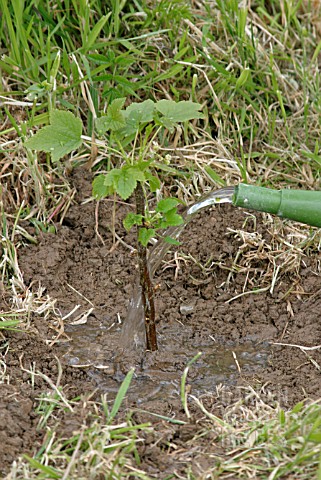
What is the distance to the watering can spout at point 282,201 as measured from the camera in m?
2.25

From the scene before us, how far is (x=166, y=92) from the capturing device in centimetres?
299

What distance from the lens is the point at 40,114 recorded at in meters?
2.83

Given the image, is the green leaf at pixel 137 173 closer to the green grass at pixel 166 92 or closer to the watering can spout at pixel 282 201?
the watering can spout at pixel 282 201

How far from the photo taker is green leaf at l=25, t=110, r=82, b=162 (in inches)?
85.0

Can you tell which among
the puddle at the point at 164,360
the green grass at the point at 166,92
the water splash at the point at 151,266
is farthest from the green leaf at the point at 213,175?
the puddle at the point at 164,360

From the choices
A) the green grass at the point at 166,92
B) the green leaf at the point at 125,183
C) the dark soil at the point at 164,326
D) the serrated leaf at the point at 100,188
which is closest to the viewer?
the green leaf at the point at 125,183

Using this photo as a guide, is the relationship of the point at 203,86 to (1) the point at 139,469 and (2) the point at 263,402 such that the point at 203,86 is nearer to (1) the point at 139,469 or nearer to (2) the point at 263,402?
(2) the point at 263,402

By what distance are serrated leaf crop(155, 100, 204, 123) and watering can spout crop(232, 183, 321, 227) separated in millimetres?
241

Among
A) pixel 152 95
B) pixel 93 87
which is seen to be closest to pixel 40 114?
pixel 93 87

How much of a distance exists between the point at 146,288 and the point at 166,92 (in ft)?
3.08

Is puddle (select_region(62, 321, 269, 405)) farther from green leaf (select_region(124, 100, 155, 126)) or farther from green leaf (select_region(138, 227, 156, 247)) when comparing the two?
green leaf (select_region(124, 100, 155, 126))

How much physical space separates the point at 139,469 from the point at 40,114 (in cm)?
138

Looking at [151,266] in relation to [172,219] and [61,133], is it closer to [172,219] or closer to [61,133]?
[172,219]

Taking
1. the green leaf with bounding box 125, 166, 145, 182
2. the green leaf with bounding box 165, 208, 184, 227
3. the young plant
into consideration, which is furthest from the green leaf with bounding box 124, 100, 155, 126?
the green leaf with bounding box 165, 208, 184, 227
